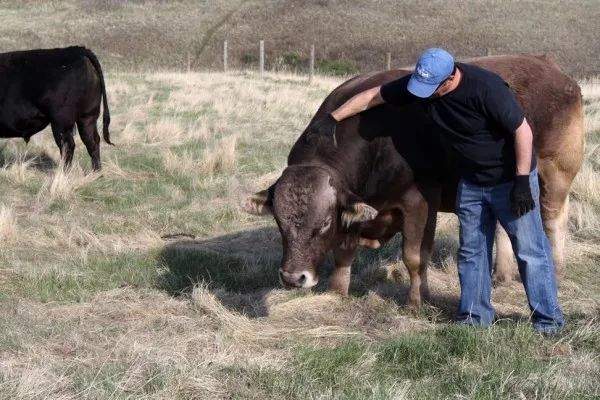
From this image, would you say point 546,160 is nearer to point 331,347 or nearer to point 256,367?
point 331,347

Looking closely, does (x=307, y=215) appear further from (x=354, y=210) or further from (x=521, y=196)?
(x=521, y=196)

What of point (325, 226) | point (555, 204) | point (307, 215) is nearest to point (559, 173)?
point (555, 204)

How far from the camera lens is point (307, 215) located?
16.4ft

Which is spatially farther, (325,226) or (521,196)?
(325,226)

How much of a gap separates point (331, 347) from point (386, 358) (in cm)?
42

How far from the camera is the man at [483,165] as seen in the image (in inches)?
187

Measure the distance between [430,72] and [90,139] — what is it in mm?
7177

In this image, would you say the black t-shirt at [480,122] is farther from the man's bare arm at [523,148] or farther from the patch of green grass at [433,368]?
the patch of green grass at [433,368]

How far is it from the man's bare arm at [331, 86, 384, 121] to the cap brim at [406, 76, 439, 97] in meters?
0.61

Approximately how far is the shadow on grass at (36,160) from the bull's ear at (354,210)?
685 cm

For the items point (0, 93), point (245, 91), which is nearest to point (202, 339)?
point (0, 93)

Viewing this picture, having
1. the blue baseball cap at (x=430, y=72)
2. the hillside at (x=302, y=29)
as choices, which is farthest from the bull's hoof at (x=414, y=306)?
the hillside at (x=302, y=29)

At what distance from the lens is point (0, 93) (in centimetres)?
1055

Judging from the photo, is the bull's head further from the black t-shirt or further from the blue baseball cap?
the blue baseball cap
